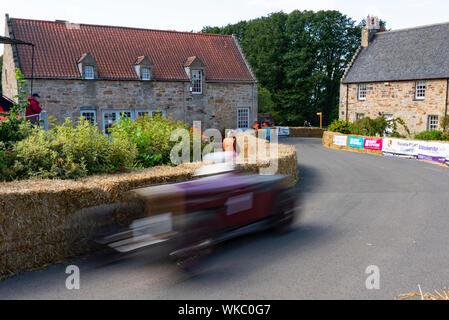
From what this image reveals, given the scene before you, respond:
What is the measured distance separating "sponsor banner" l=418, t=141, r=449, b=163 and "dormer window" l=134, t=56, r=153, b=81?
1928 cm

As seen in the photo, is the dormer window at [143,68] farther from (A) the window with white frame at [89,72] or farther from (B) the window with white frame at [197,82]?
(B) the window with white frame at [197,82]

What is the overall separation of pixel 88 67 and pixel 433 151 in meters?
22.8

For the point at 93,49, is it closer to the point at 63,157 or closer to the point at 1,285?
the point at 63,157

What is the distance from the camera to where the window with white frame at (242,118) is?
3575cm

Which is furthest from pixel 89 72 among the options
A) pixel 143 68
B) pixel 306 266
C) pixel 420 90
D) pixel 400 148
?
pixel 420 90

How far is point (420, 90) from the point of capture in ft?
114

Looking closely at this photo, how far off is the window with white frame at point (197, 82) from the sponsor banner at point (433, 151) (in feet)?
55.3

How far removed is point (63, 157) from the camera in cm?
957

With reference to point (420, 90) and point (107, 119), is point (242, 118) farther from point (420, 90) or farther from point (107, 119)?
point (420, 90)

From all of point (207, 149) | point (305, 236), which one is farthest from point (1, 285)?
point (207, 149)

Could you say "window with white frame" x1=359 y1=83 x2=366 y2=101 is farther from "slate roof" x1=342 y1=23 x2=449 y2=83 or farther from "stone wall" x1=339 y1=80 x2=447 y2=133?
"slate roof" x1=342 y1=23 x2=449 y2=83

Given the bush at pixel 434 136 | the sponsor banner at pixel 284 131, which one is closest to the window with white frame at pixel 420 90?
the bush at pixel 434 136

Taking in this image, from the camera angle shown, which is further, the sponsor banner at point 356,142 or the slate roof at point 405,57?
the slate roof at point 405,57
